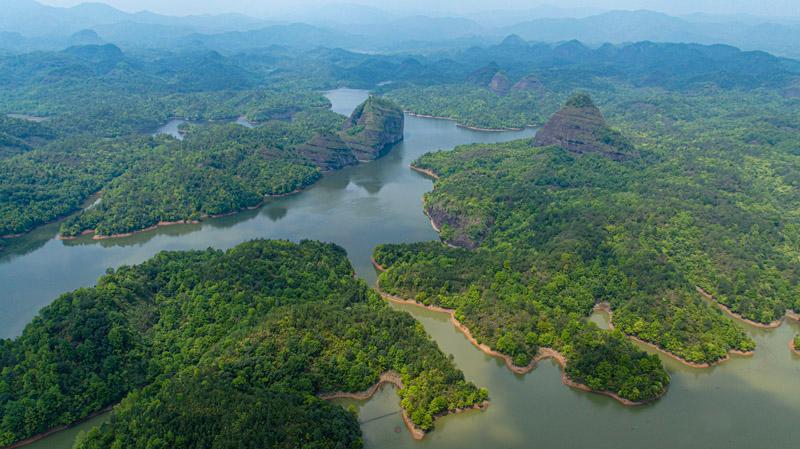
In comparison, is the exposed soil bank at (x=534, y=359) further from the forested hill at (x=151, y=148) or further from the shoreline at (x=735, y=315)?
the forested hill at (x=151, y=148)

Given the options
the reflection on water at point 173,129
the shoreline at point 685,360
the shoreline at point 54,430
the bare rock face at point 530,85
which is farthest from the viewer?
the bare rock face at point 530,85

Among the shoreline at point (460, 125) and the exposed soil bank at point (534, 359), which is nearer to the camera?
the exposed soil bank at point (534, 359)

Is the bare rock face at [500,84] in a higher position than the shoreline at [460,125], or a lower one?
higher

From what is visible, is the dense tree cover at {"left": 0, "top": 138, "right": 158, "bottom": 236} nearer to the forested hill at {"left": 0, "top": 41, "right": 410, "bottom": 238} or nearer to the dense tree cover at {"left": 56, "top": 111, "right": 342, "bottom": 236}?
the forested hill at {"left": 0, "top": 41, "right": 410, "bottom": 238}

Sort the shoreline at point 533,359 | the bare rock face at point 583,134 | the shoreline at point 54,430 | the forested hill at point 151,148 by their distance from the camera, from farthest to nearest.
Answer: the bare rock face at point 583,134, the forested hill at point 151,148, the shoreline at point 533,359, the shoreline at point 54,430

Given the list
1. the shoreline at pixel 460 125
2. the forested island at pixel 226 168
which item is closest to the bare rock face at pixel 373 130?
the forested island at pixel 226 168

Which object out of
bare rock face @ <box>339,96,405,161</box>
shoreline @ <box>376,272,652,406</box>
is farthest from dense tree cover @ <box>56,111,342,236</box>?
shoreline @ <box>376,272,652,406</box>

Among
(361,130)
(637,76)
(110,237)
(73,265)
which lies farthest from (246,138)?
(637,76)
